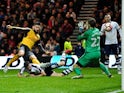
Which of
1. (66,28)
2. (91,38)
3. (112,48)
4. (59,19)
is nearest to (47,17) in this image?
(59,19)

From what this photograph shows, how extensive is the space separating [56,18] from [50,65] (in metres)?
10.4

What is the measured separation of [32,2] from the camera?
31438mm

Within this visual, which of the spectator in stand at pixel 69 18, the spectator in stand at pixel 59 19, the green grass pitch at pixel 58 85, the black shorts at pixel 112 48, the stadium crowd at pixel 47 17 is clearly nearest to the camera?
the green grass pitch at pixel 58 85

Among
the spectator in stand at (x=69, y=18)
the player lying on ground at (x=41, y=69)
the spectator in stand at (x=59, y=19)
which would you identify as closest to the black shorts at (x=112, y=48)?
the player lying on ground at (x=41, y=69)

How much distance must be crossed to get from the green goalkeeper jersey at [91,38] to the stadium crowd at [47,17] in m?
9.10

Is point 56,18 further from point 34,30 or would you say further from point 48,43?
point 34,30

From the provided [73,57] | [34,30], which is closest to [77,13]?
[73,57]

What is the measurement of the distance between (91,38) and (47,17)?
12.0 meters

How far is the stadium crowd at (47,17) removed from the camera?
28.2m

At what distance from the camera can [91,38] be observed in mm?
17828

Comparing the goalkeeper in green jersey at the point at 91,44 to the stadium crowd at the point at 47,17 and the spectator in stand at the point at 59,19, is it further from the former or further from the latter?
the spectator in stand at the point at 59,19

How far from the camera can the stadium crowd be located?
28.2m

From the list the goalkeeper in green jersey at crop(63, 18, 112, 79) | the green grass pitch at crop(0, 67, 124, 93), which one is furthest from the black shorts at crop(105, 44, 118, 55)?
the goalkeeper in green jersey at crop(63, 18, 112, 79)

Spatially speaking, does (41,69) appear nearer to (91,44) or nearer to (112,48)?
(91,44)
